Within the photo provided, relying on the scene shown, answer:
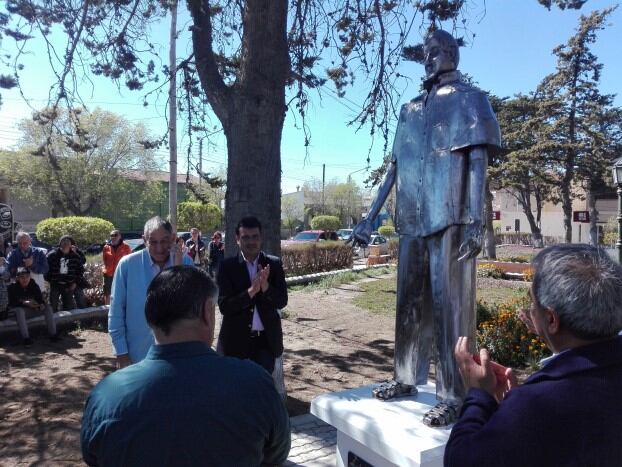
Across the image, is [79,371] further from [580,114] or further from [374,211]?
[580,114]

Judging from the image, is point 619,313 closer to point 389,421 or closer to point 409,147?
point 389,421

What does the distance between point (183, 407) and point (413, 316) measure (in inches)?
84.5

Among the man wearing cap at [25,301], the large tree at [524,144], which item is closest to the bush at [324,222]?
the large tree at [524,144]

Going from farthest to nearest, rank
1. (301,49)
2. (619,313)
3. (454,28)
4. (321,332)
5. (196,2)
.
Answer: (321,332), (301,49), (454,28), (196,2), (619,313)

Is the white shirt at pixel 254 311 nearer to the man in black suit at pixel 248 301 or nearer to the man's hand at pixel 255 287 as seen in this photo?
the man in black suit at pixel 248 301

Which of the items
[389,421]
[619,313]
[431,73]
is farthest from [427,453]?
[431,73]

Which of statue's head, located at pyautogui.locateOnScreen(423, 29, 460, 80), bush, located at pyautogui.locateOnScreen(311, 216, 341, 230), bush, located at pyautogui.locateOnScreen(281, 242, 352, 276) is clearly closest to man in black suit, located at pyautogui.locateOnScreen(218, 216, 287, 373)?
statue's head, located at pyautogui.locateOnScreen(423, 29, 460, 80)

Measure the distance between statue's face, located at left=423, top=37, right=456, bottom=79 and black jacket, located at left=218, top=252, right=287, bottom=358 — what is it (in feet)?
5.68

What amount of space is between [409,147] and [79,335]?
6.89 meters

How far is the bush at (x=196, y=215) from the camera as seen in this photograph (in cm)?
2872

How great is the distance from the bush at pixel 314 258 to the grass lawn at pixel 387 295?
2.61 metres

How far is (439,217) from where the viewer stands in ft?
10.1

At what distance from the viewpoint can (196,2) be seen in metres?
5.90

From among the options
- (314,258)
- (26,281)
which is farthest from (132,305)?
(314,258)
